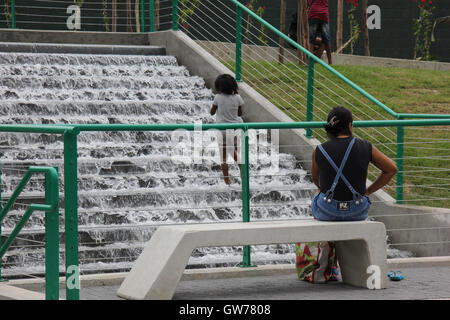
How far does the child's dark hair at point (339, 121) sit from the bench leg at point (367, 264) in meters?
0.91

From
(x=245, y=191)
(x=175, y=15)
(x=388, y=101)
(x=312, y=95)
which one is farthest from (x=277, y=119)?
(x=245, y=191)

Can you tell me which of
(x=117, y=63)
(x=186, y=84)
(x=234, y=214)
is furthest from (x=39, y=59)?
(x=234, y=214)

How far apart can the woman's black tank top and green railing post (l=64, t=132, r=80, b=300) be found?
6.99ft

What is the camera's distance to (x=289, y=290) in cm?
763

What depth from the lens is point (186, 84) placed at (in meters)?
14.6

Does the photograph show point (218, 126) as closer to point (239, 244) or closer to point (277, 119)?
point (239, 244)

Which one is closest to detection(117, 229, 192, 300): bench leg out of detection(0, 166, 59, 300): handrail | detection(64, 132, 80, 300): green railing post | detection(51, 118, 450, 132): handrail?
detection(64, 132, 80, 300): green railing post

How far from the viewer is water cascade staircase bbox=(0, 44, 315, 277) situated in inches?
369

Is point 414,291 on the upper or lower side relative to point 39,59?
lower

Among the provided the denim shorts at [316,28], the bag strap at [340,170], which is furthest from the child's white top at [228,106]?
the denim shorts at [316,28]

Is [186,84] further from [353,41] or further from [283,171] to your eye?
[353,41]

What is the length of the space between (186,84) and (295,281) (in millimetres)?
6974

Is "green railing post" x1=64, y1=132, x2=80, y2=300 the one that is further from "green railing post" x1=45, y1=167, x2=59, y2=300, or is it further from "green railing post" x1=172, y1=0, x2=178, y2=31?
"green railing post" x1=172, y1=0, x2=178, y2=31

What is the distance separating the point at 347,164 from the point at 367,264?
0.84 m
